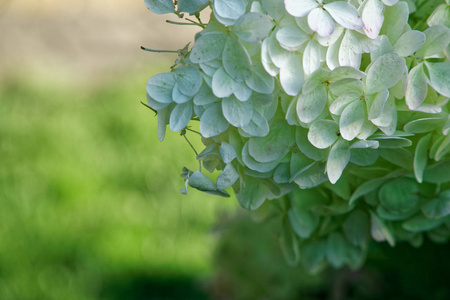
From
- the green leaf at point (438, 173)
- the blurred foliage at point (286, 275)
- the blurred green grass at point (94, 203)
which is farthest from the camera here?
the blurred green grass at point (94, 203)

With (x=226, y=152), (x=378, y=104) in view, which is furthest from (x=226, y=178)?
(x=378, y=104)

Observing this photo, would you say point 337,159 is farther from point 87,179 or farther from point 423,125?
point 87,179

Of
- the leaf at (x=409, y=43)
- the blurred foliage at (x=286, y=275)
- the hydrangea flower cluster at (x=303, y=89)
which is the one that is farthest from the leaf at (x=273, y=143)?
the blurred foliage at (x=286, y=275)

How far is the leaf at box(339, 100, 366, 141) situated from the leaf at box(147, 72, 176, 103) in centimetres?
13

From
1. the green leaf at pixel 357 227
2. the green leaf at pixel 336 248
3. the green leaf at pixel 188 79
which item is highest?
the green leaf at pixel 188 79

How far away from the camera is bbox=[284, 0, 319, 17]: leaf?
1.31 ft

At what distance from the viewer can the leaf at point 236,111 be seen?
1.38 ft

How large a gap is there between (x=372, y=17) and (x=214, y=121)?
0.14m

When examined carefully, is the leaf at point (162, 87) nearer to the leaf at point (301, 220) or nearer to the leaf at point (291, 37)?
the leaf at point (291, 37)

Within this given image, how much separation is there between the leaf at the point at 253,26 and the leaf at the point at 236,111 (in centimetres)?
5

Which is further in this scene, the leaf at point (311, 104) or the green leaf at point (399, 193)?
the green leaf at point (399, 193)

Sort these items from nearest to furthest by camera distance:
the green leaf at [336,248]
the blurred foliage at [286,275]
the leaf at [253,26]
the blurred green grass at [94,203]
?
1. the leaf at [253,26]
2. the green leaf at [336,248]
3. the blurred foliage at [286,275]
4. the blurred green grass at [94,203]

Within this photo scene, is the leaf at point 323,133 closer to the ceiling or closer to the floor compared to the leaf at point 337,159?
closer to the ceiling

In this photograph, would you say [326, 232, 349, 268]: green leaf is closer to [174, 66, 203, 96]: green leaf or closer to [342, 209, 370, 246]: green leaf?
[342, 209, 370, 246]: green leaf
